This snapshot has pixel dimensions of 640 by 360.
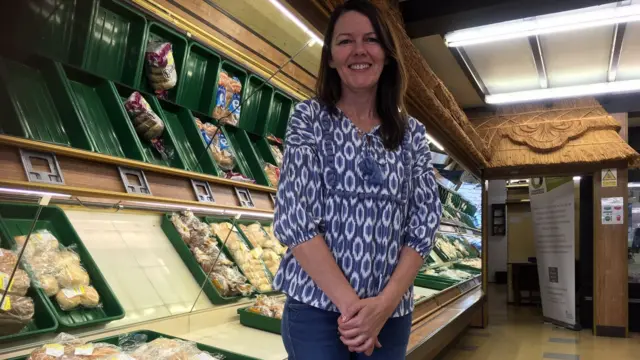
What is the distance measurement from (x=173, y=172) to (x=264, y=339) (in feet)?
2.28

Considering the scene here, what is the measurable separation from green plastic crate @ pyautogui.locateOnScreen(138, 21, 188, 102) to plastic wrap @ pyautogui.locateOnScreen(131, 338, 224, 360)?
103 centimetres

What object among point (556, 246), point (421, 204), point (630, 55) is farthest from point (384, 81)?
point (556, 246)

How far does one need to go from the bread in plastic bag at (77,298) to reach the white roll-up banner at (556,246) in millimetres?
6244

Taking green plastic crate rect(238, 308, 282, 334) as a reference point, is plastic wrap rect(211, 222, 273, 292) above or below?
above

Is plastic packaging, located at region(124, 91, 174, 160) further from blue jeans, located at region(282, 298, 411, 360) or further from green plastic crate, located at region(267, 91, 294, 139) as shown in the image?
blue jeans, located at region(282, 298, 411, 360)

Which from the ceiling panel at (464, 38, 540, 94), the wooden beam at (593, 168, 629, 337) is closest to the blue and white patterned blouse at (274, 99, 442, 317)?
the ceiling panel at (464, 38, 540, 94)

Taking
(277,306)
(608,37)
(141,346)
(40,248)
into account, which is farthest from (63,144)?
(608,37)

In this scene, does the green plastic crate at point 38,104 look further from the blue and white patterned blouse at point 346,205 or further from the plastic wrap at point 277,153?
the plastic wrap at point 277,153

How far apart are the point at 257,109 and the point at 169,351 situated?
148cm

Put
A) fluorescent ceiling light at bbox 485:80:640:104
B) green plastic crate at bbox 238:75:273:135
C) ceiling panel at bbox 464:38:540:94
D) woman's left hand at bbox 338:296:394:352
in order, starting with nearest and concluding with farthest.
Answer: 1. woman's left hand at bbox 338:296:394:352
2. green plastic crate at bbox 238:75:273:135
3. ceiling panel at bbox 464:38:540:94
4. fluorescent ceiling light at bbox 485:80:640:104

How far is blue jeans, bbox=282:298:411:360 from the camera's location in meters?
0.97

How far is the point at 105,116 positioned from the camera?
1.77 m

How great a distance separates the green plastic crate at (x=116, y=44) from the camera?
1673 millimetres

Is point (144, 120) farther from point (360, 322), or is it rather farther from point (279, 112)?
point (360, 322)
